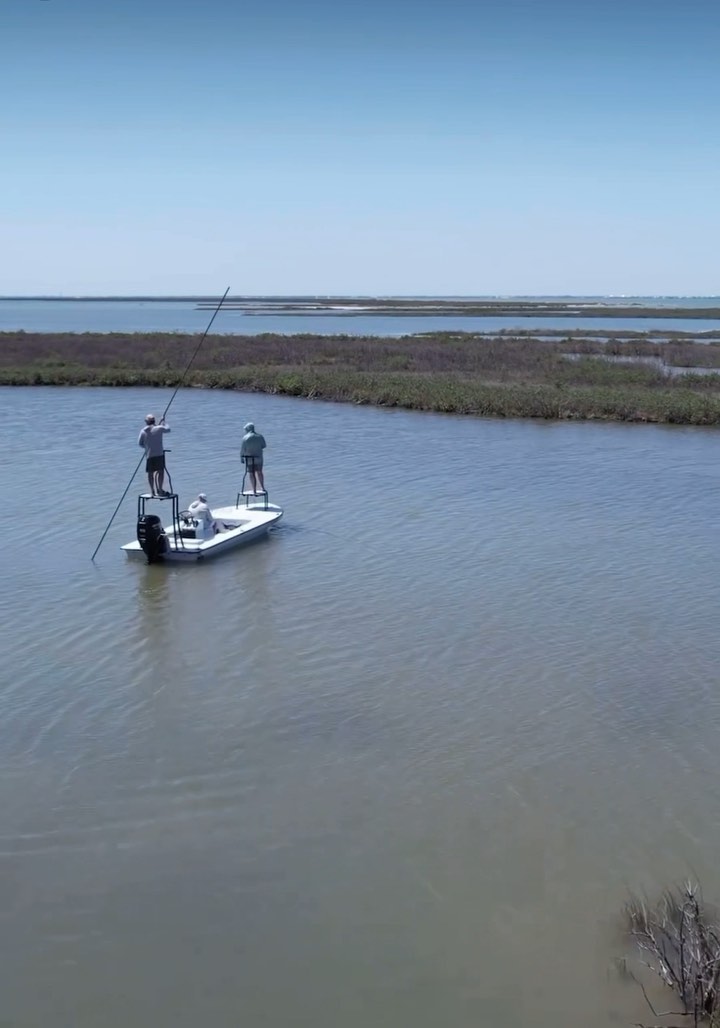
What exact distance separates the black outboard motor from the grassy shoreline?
1709cm

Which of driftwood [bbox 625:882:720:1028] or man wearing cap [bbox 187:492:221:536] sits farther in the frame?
man wearing cap [bbox 187:492:221:536]

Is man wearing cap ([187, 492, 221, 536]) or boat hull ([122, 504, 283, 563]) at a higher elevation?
man wearing cap ([187, 492, 221, 536])

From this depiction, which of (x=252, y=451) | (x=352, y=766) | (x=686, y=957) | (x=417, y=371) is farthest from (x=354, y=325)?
(x=686, y=957)

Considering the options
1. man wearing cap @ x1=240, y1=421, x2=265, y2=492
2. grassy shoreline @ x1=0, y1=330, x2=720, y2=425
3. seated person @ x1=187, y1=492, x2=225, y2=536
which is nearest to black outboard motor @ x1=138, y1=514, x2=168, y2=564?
seated person @ x1=187, y1=492, x2=225, y2=536

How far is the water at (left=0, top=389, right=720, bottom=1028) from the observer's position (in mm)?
5824

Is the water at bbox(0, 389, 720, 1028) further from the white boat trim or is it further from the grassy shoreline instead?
the grassy shoreline

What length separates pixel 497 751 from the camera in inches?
333

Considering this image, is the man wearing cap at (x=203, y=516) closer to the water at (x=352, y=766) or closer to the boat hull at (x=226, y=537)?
the boat hull at (x=226, y=537)

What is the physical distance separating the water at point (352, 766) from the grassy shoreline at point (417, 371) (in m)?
13.1

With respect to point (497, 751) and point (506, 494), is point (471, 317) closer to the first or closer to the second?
point (506, 494)

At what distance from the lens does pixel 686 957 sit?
17.9ft

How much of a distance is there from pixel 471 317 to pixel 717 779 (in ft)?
397

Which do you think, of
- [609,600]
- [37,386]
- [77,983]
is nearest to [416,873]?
[77,983]

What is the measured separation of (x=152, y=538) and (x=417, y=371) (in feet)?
A: 86.7
